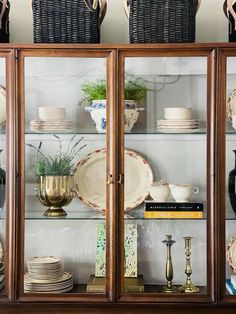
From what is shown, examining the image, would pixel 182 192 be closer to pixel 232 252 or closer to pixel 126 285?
pixel 232 252

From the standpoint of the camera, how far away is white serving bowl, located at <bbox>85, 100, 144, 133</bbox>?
269 centimetres

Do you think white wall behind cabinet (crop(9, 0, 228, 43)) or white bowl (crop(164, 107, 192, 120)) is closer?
white bowl (crop(164, 107, 192, 120))

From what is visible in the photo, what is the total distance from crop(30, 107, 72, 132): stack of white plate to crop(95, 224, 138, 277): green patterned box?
499 millimetres

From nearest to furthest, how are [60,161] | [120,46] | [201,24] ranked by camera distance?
[120,46]
[60,161]
[201,24]

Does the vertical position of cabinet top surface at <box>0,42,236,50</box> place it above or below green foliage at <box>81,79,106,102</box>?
above

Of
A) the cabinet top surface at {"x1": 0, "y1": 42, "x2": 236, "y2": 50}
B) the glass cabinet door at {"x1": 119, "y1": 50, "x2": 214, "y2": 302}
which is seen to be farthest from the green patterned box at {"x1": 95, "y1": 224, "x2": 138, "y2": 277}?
the cabinet top surface at {"x1": 0, "y1": 42, "x2": 236, "y2": 50}

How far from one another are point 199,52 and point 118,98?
1.42 feet

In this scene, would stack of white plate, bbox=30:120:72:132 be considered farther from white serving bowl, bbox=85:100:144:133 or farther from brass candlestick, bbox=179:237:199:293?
brass candlestick, bbox=179:237:199:293

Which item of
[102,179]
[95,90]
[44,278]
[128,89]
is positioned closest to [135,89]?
[128,89]

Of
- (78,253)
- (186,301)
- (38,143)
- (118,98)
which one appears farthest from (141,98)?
(186,301)

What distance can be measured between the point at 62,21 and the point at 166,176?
2.88 ft

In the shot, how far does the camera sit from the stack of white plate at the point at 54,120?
8.93 ft

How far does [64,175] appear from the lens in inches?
108

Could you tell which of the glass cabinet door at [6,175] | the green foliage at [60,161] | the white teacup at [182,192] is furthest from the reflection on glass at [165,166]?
the glass cabinet door at [6,175]
